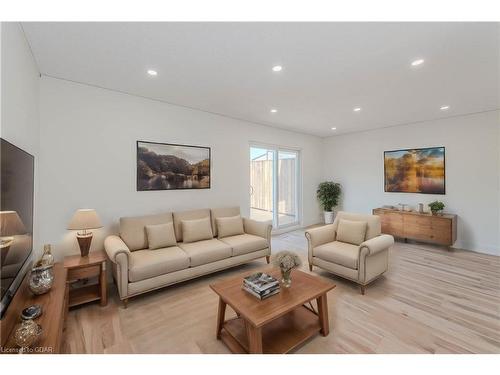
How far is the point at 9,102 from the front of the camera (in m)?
1.66

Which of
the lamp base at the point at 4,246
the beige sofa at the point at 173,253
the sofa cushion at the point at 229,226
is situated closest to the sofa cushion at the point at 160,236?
the beige sofa at the point at 173,253

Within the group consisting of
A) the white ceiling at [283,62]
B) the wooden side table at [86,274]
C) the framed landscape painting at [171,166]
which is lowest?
the wooden side table at [86,274]

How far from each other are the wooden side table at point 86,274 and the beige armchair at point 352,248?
8.56ft

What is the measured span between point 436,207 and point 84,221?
224 inches

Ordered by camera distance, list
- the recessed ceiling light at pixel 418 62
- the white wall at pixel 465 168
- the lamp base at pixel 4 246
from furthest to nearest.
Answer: the white wall at pixel 465 168, the recessed ceiling light at pixel 418 62, the lamp base at pixel 4 246

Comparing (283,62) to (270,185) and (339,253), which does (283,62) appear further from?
(270,185)

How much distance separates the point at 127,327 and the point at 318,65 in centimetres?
325

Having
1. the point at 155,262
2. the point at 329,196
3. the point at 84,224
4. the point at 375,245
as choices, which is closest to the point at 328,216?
the point at 329,196

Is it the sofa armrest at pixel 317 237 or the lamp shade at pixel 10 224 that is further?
the sofa armrest at pixel 317 237

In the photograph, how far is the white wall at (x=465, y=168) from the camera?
4.00 m

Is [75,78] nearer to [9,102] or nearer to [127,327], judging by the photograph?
[9,102]

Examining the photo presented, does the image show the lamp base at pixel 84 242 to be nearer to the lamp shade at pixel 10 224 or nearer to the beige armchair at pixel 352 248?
the lamp shade at pixel 10 224

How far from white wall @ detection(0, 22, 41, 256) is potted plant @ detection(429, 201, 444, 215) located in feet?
19.5

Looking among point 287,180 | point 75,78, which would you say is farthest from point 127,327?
point 287,180
